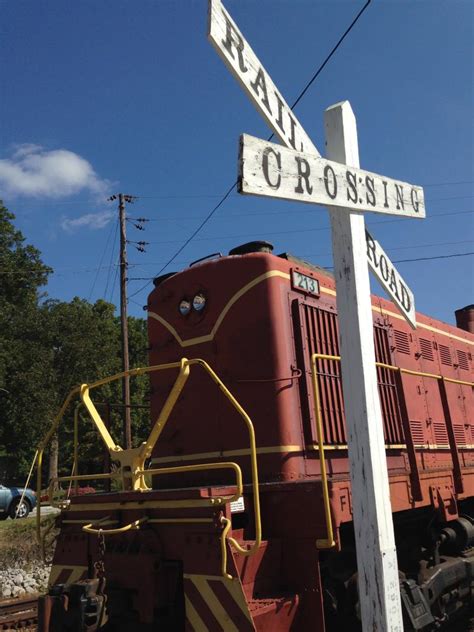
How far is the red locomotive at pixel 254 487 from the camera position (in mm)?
3973

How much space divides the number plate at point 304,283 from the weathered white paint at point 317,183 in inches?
85.3

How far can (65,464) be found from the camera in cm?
4641

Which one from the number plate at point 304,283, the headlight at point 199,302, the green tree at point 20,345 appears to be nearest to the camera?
the number plate at point 304,283

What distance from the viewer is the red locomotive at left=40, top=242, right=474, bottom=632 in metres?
3.97

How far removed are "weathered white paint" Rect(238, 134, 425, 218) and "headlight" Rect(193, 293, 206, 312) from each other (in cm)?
270

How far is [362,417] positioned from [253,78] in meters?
1.67

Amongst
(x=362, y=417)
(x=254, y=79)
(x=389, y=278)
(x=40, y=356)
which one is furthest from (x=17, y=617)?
(x=40, y=356)

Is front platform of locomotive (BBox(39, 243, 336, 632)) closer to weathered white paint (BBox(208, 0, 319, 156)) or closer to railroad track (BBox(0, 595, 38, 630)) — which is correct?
weathered white paint (BBox(208, 0, 319, 156))

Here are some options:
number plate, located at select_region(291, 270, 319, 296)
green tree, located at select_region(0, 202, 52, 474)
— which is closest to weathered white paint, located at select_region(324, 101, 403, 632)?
number plate, located at select_region(291, 270, 319, 296)

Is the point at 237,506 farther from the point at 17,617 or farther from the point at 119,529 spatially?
the point at 17,617

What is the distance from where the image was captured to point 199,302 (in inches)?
222

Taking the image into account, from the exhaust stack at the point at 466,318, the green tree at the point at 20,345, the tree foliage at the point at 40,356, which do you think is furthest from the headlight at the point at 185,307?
the green tree at the point at 20,345

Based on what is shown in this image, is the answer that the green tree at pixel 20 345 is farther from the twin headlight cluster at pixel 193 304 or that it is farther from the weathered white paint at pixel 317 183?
the weathered white paint at pixel 317 183

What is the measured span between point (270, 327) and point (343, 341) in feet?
7.52
